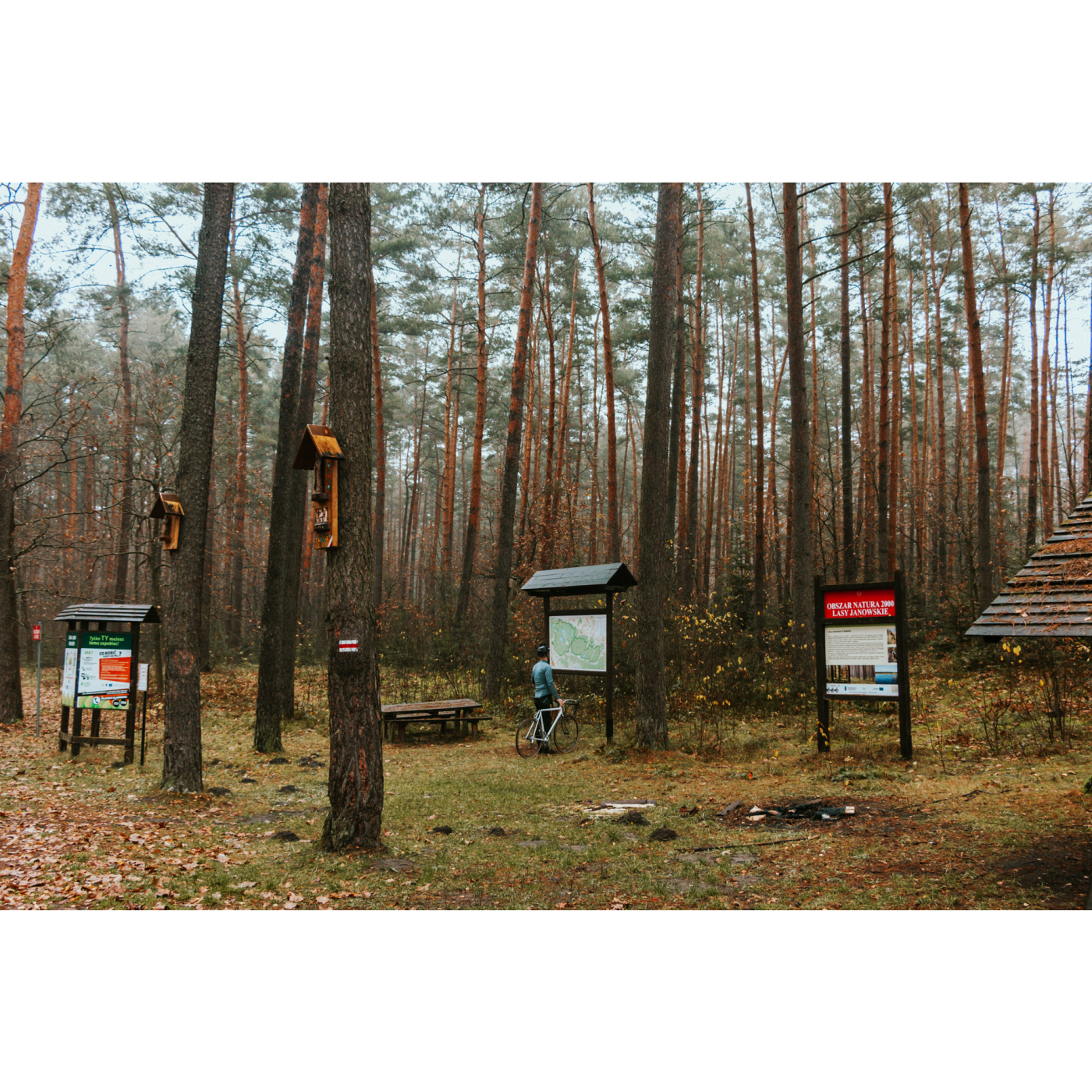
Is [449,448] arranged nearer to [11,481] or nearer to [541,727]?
[11,481]

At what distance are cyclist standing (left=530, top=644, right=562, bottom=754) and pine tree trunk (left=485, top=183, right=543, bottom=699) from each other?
3.34 meters

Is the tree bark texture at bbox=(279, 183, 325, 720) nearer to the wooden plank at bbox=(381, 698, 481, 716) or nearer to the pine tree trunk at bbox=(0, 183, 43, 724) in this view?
the wooden plank at bbox=(381, 698, 481, 716)

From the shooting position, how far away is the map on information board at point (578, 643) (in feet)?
40.0

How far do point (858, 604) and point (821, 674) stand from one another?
3.73 ft

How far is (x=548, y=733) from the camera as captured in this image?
11672 millimetres

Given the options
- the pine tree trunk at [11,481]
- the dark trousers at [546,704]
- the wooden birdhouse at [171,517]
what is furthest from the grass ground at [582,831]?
the wooden birdhouse at [171,517]

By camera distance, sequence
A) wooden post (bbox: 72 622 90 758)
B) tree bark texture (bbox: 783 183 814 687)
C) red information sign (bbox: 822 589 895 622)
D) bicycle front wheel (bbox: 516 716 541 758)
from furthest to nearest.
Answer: tree bark texture (bbox: 783 183 814 687) → bicycle front wheel (bbox: 516 716 541 758) → wooden post (bbox: 72 622 90 758) → red information sign (bbox: 822 589 895 622)

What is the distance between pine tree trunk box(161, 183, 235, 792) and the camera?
8.41m

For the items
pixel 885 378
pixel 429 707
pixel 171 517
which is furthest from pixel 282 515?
pixel 885 378

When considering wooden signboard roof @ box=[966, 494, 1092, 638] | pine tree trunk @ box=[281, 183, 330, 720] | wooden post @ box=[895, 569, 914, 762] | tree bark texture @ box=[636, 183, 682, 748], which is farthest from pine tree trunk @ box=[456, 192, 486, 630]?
wooden signboard roof @ box=[966, 494, 1092, 638]

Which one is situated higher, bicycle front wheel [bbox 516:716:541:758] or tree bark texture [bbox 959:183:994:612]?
tree bark texture [bbox 959:183:994:612]

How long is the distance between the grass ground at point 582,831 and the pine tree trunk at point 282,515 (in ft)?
2.50

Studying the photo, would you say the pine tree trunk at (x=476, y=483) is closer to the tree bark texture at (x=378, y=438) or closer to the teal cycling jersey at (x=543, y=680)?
the tree bark texture at (x=378, y=438)

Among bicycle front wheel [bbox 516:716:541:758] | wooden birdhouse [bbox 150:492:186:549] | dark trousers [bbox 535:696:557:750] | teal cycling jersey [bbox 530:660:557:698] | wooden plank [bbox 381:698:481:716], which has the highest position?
wooden birdhouse [bbox 150:492:186:549]
